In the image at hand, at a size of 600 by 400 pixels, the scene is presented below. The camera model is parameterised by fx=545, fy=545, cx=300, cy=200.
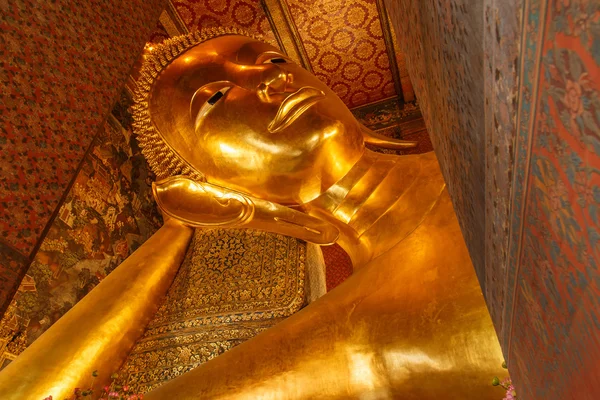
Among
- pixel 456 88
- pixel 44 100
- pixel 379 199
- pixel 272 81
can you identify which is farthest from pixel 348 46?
pixel 456 88

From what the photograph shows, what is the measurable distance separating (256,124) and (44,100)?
1.16 metres

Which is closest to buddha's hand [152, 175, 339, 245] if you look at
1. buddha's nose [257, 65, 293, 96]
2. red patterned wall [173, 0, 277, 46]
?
buddha's nose [257, 65, 293, 96]

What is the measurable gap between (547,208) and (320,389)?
1.36 metres

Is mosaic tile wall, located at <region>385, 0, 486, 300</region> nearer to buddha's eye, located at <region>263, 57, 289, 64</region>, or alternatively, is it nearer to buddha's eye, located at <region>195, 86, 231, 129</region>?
buddha's eye, located at <region>195, 86, 231, 129</region>

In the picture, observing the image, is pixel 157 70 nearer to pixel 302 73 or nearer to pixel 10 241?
pixel 302 73

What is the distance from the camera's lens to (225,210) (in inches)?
95.9

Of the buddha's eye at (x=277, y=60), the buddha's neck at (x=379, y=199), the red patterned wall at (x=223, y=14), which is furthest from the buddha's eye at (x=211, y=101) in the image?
the red patterned wall at (x=223, y=14)

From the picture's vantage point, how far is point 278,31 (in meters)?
4.01

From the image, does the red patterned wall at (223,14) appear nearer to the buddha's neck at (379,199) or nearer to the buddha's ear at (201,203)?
the buddha's neck at (379,199)

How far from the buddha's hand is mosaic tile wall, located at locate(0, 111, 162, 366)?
0.82 metres

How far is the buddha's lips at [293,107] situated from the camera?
2.46 meters

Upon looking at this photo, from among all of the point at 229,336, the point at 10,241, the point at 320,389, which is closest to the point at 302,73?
the point at 229,336

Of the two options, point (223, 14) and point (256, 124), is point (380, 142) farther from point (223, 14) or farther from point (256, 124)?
point (223, 14)

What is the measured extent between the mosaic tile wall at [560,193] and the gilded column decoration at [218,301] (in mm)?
1902
